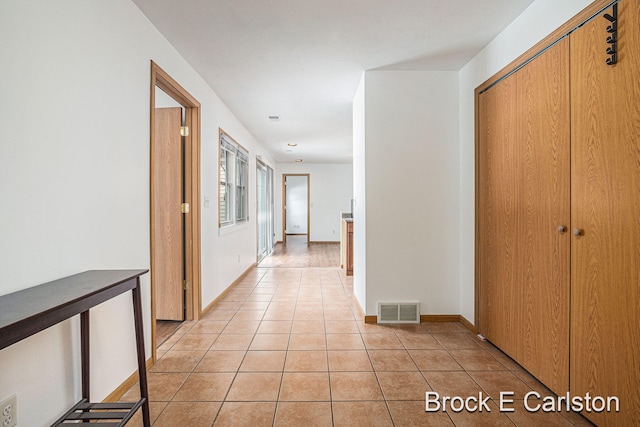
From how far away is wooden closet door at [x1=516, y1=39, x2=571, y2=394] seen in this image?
70.9 inches

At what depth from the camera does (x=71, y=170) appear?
60.1 inches

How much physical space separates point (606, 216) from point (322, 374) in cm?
176

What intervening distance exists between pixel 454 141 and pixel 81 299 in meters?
3.00

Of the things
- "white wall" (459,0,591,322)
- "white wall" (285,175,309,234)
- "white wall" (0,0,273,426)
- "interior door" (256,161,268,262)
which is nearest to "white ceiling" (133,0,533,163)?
"white wall" (459,0,591,322)

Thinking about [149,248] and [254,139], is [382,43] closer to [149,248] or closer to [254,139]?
[149,248]

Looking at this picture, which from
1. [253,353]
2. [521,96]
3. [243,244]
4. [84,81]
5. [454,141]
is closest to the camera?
[84,81]

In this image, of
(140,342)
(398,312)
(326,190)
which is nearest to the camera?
(140,342)

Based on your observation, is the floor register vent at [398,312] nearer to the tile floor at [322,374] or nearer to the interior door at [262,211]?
the tile floor at [322,374]

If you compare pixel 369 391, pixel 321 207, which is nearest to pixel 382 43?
pixel 369 391

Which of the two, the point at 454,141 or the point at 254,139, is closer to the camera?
the point at 454,141

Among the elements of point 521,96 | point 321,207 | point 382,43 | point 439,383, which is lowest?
point 439,383

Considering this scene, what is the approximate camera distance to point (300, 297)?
406 centimetres

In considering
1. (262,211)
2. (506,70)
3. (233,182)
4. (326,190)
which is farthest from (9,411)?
(326,190)

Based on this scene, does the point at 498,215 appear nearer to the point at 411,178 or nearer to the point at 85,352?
the point at 411,178
